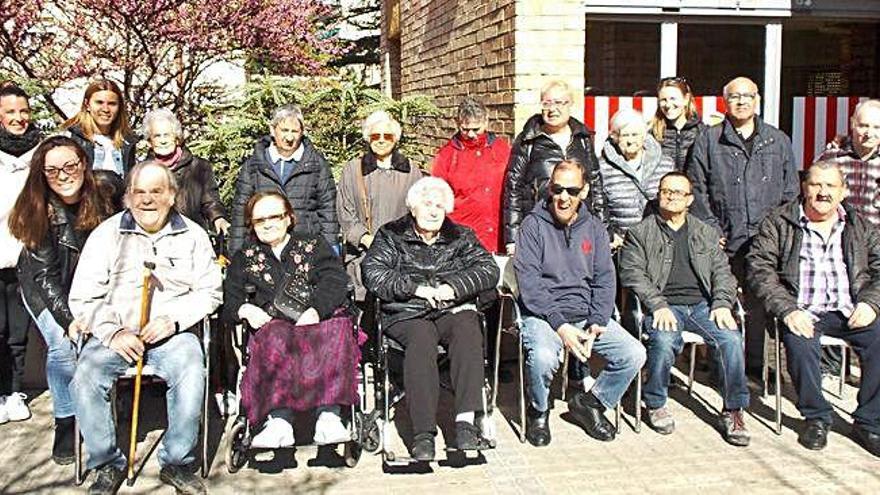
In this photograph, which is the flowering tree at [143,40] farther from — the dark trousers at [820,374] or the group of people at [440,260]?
the dark trousers at [820,374]

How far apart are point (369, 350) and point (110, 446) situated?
1909mm

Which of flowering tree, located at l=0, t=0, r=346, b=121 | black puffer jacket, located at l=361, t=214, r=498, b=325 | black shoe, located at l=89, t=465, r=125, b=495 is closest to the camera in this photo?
black shoe, located at l=89, t=465, r=125, b=495

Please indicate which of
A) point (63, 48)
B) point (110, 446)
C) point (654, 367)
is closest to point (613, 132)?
point (654, 367)

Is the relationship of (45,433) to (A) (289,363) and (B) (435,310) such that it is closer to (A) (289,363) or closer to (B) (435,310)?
(A) (289,363)

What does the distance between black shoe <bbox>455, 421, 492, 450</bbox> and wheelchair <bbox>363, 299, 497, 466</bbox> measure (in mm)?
24

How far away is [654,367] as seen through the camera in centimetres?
493

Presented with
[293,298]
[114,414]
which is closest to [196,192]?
[293,298]

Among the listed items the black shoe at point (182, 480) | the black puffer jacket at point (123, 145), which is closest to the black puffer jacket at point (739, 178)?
the black shoe at point (182, 480)

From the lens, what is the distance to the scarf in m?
5.08

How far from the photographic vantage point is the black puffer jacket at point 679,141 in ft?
18.6

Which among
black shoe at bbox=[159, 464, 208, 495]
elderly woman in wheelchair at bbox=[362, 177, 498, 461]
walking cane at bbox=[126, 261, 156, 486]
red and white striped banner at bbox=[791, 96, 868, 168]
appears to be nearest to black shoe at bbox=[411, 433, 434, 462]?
elderly woman in wheelchair at bbox=[362, 177, 498, 461]

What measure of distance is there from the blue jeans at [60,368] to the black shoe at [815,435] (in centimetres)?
372

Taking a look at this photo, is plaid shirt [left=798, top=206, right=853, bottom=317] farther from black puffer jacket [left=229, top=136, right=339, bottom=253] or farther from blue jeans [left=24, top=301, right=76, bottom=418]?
blue jeans [left=24, top=301, right=76, bottom=418]

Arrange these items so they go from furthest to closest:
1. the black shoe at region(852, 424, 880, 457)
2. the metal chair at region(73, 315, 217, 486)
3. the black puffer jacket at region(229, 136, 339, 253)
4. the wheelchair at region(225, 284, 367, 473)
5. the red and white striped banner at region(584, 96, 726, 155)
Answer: the red and white striped banner at region(584, 96, 726, 155)
the black puffer jacket at region(229, 136, 339, 253)
the black shoe at region(852, 424, 880, 457)
the wheelchair at region(225, 284, 367, 473)
the metal chair at region(73, 315, 217, 486)
